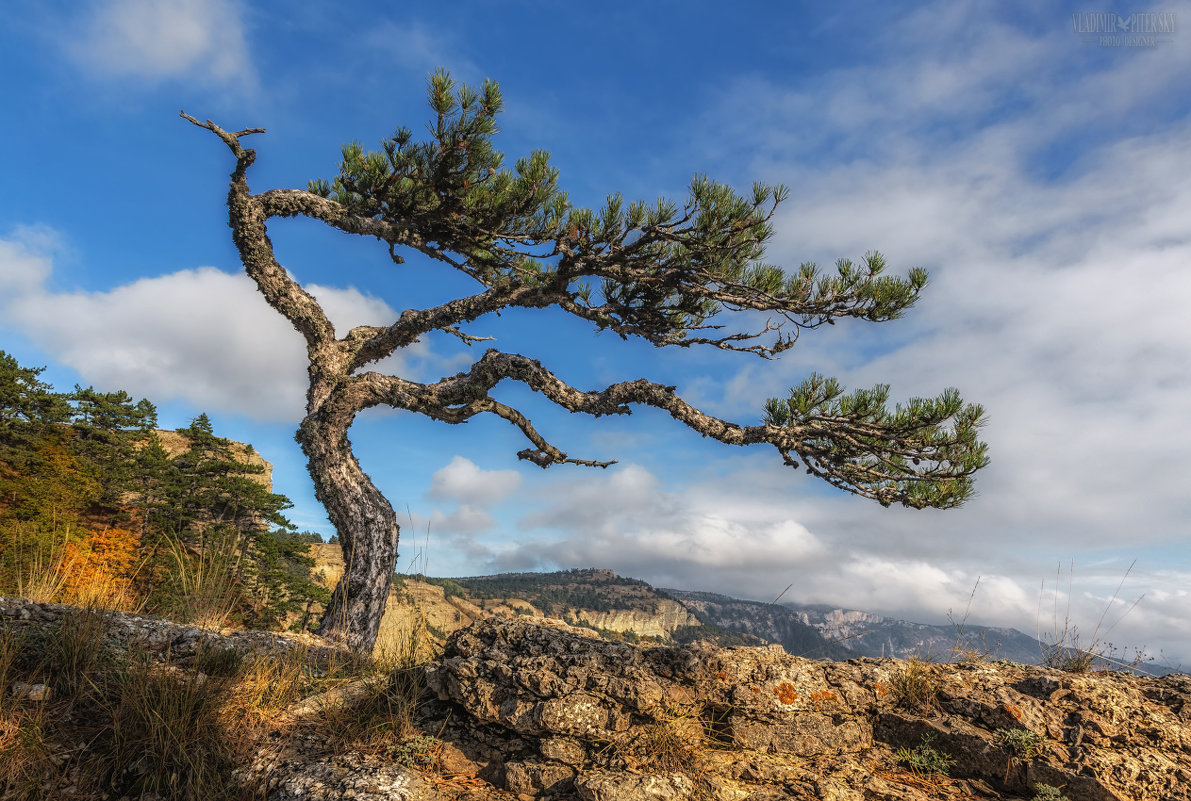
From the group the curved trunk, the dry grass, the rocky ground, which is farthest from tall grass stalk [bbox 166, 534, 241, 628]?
the rocky ground

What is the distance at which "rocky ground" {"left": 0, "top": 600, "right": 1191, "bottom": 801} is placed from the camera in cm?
293

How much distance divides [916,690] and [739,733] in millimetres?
1249

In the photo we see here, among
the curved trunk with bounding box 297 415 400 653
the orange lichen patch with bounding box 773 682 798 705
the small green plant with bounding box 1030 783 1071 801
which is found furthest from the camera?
the curved trunk with bounding box 297 415 400 653

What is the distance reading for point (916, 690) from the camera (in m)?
3.63

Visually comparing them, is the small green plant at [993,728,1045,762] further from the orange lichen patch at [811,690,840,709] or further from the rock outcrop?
the orange lichen patch at [811,690,840,709]

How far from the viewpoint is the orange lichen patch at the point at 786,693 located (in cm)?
347

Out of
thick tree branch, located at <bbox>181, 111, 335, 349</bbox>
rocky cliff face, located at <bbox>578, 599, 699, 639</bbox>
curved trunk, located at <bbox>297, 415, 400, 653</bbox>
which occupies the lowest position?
rocky cliff face, located at <bbox>578, 599, 699, 639</bbox>

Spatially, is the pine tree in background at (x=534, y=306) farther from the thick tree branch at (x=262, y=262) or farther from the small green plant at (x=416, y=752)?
the small green plant at (x=416, y=752)

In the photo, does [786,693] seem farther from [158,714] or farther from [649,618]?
[649,618]

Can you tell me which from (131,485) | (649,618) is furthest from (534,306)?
(649,618)

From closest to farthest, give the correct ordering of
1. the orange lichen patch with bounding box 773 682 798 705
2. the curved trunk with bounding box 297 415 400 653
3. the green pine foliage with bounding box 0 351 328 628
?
the orange lichen patch with bounding box 773 682 798 705 < the curved trunk with bounding box 297 415 400 653 < the green pine foliage with bounding box 0 351 328 628

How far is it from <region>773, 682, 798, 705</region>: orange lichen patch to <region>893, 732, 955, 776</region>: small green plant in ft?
2.00

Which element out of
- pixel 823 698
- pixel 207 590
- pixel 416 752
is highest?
pixel 207 590

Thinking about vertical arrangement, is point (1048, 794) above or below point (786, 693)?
below
